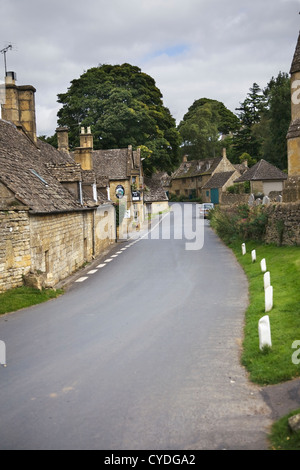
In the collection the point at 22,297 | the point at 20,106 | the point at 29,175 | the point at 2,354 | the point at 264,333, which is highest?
the point at 20,106

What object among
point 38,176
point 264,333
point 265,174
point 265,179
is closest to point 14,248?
point 38,176

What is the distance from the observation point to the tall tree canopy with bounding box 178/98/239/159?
100688mm

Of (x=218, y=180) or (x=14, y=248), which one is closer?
(x=14, y=248)

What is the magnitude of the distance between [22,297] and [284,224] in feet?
38.3

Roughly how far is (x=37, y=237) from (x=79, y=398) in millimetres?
9799

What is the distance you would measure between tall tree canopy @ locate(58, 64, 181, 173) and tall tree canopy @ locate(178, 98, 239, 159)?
126 feet

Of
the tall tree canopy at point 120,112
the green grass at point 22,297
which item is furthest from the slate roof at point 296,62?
the tall tree canopy at point 120,112

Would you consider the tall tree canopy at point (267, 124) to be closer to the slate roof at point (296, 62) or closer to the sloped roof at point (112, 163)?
the sloped roof at point (112, 163)

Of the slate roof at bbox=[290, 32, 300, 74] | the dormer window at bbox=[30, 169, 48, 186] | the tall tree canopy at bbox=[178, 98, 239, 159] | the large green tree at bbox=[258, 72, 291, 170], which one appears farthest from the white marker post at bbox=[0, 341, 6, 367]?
the tall tree canopy at bbox=[178, 98, 239, 159]

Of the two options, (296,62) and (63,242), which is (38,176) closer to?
(63,242)

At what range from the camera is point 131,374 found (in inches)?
317

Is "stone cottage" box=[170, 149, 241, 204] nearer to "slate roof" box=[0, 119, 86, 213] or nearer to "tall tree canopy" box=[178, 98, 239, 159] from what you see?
"tall tree canopy" box=[178, 98, 239, 159]

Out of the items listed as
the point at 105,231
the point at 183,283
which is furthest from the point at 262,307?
the point at 105,231
